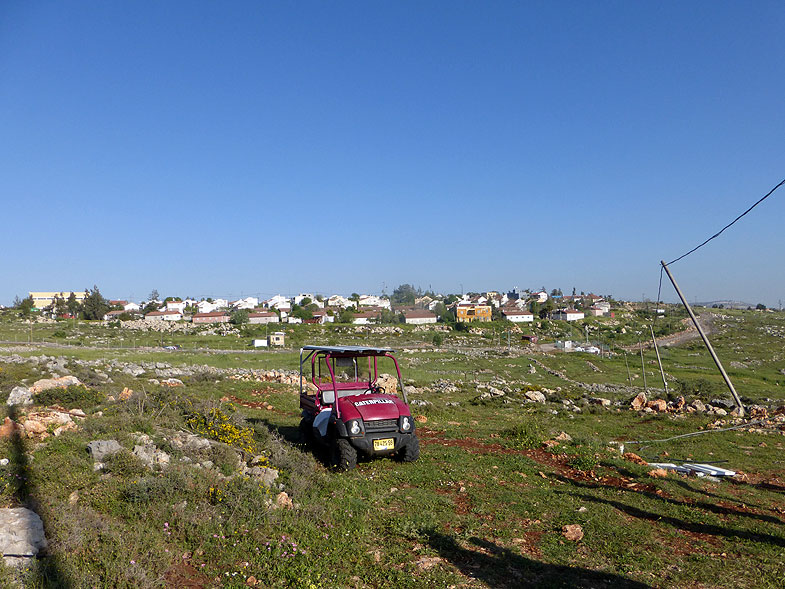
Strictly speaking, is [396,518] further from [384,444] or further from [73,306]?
[73,306]

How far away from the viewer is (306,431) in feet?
41.6

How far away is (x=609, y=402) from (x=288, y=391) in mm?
18032

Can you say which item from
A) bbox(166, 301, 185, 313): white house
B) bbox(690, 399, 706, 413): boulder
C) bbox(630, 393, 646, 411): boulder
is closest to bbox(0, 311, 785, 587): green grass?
bbox(690, 399, 706, 413): boulder

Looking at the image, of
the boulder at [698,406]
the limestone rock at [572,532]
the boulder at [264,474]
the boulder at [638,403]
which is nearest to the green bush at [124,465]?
the boulder at [264,474]

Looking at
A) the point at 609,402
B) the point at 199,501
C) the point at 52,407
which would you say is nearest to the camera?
the point at 199,501

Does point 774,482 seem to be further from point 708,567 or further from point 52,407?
point 52,407

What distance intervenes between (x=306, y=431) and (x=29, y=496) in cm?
663

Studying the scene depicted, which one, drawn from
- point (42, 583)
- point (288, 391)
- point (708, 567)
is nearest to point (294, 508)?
point (42, 583)

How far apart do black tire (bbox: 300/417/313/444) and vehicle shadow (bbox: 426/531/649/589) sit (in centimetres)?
595

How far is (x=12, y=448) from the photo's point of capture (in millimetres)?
8273

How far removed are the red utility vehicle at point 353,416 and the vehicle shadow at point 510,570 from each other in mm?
3664

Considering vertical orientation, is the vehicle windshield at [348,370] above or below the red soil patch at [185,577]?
above

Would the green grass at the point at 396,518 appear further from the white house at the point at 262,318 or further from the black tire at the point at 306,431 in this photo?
the white house at the point at 262,318

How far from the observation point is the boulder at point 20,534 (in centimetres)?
529
